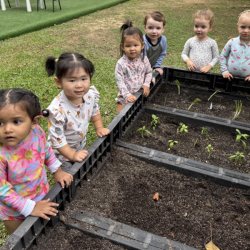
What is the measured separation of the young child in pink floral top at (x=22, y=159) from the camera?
4.81ft

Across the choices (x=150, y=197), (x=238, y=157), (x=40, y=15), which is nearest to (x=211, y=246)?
(x=150, y=197)

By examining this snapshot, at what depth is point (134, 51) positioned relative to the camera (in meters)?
2.98

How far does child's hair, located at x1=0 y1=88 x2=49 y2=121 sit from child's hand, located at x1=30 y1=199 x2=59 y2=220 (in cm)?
53

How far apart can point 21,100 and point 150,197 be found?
51.3 inches

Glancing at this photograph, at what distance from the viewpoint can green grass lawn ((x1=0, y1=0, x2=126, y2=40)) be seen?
8.21 meters

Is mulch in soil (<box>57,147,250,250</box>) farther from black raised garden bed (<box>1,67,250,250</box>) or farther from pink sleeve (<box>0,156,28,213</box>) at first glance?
pink sleeve (<box>0,156,28,213</box>)

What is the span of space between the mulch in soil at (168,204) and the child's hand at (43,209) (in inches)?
10.8

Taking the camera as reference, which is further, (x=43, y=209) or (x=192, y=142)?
(x=192, y=142)

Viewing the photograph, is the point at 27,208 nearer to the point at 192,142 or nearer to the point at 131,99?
the point at 131,99

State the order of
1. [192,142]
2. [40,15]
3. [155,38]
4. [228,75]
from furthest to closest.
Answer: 1. [40,15]
2. [228,75]
3. [155,38]
4. [192,142]

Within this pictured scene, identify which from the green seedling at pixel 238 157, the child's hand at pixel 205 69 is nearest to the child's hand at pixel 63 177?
the green seedling at pixel 238 157

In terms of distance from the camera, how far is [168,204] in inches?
85.0

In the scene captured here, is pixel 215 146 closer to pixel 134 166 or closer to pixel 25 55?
pixel 134 166

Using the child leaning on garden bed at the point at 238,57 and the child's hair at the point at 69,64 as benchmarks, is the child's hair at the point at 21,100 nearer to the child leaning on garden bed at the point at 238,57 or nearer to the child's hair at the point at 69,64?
the child's hair at the point at 69,64
